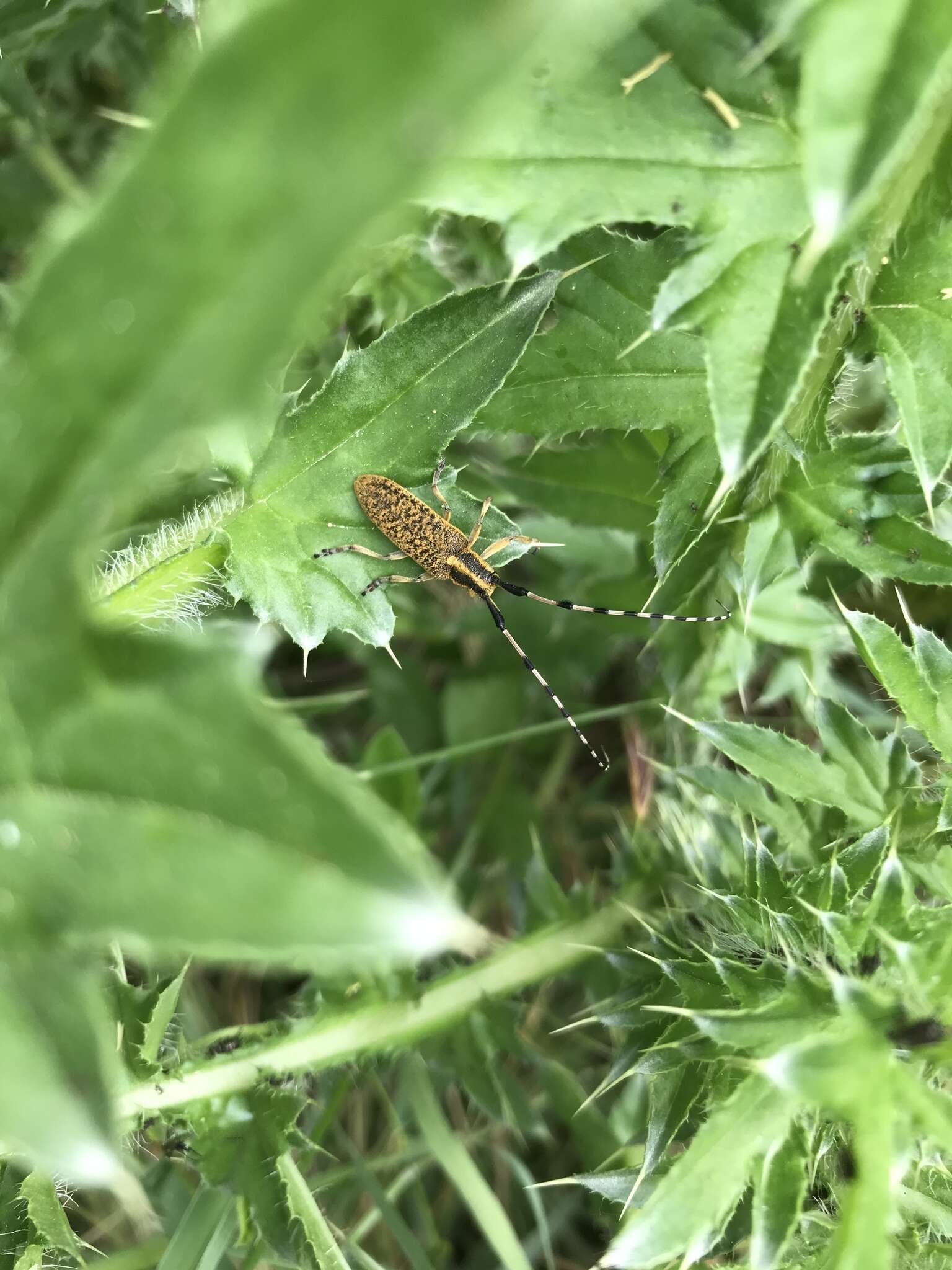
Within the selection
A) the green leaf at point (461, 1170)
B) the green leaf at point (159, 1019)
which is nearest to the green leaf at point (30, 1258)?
the green leaf at point (159, 1019)

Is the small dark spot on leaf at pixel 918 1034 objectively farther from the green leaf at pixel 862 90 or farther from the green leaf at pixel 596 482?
the green leaf at pixel 596 482

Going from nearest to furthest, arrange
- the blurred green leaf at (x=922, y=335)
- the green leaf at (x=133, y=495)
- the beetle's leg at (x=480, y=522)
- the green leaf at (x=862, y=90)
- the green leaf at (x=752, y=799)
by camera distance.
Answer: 1. the green leaf at (x=133, y=495)
2. the green leaf at (x=862, y=90)
3. the blurred green leaf at (x=922, y=335)
4. the beetle's leg at (x=480, y=522)
5. the green leaf at (x=752, y=799)

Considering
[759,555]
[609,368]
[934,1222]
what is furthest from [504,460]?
[934,1222]

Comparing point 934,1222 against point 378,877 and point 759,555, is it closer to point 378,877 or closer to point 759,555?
point 759,555

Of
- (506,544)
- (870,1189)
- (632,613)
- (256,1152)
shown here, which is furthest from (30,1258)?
(632,613)

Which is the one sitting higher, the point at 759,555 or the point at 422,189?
the point at 422,189

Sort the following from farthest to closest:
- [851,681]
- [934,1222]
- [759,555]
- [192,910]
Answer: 1. [851,681]
2. [759,555]
3. [934,1222]
4. [192,910]

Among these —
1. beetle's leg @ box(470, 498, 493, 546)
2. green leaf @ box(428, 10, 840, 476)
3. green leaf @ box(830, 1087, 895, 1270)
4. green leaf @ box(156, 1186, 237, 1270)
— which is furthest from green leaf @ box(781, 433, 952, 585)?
green leaf @ box(156, 1186, 237, 1270)

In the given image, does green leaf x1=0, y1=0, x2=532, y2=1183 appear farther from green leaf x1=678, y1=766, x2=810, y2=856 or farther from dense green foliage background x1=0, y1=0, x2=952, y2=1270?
green leaf x1=678, y1=766, x2=810, y2=856
